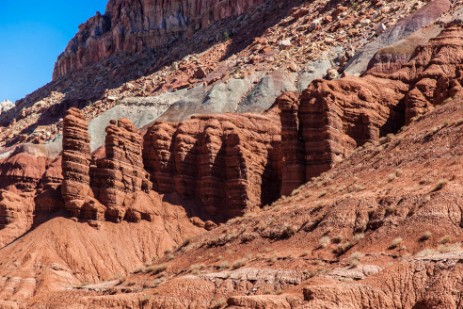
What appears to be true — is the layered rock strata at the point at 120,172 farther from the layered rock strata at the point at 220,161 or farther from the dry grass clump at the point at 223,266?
the dry grass clump at the point at 223,266

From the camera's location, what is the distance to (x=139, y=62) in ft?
571

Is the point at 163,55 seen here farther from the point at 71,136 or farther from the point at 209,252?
the point at 209,252

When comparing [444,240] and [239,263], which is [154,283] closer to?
[239,263]

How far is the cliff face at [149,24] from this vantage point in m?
174

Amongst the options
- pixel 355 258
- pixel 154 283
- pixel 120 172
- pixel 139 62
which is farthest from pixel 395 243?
pixel 139 62

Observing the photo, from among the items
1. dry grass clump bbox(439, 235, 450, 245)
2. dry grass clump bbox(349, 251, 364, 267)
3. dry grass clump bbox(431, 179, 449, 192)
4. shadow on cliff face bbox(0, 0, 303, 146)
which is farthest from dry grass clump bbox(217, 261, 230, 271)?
shadow on cliff face bbox(0, 0, 303, 146)

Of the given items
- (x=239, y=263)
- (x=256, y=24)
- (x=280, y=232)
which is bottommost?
(x=239, y=263)

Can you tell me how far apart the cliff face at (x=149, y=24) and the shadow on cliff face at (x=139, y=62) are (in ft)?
8.85

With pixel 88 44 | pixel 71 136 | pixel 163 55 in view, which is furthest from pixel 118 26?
pixel 71 136

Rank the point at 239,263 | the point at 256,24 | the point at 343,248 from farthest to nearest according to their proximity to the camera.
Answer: the point at 256,24, the point at 239,263, the point at 343,248

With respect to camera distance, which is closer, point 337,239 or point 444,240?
point 444,240

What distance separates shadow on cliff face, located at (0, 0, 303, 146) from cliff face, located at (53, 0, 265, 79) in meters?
2.70

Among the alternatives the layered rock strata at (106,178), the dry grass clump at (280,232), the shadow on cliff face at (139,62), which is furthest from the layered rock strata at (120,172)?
the shadow on cliff face at (139,62)

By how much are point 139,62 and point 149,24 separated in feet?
50.3
